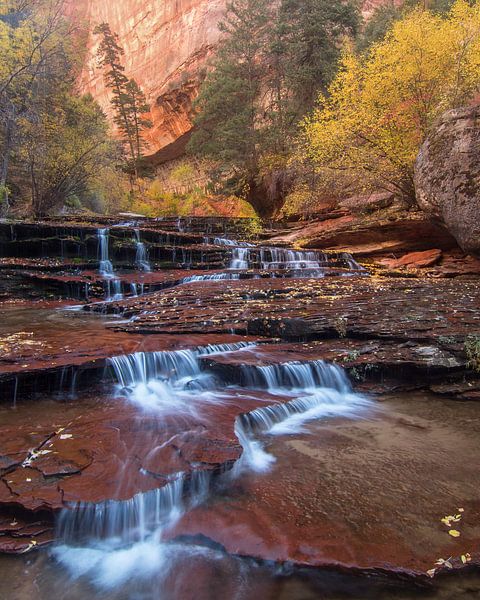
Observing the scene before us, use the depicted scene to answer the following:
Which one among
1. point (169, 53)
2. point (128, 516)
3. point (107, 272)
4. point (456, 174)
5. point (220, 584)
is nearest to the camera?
point (220, 584)

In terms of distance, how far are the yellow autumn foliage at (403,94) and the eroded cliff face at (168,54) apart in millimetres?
27857

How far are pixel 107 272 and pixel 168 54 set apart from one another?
3816cm

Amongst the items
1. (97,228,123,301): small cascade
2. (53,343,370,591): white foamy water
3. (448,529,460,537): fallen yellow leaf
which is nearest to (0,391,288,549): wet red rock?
(53,343,370,591): white foamy water

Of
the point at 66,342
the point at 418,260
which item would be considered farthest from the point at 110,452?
the point at 418,260

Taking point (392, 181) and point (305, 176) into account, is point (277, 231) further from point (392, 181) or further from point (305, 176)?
point (392, 181)

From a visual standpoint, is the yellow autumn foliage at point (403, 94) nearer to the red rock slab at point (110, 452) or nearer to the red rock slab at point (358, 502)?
the red rock slab at point (358, 502)

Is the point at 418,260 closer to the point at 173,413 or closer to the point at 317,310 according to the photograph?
the point at 317,310

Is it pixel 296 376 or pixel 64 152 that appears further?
pixel 64 152

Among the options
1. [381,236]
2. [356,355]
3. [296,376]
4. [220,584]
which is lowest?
[220,584]

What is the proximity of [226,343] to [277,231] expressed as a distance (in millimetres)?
14219

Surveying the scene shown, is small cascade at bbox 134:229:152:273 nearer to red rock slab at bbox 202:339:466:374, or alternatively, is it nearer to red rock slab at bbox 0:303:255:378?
red rock slab at bbox 0:303:255:378

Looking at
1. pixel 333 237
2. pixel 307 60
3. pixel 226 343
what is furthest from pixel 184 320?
pixel 307 60

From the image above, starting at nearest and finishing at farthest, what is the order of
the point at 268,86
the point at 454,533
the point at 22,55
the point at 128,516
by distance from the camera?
the point at 454,533 → the point at 128,516 → the point at 22,55 → the point at 268,86

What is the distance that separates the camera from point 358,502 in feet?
11.0
